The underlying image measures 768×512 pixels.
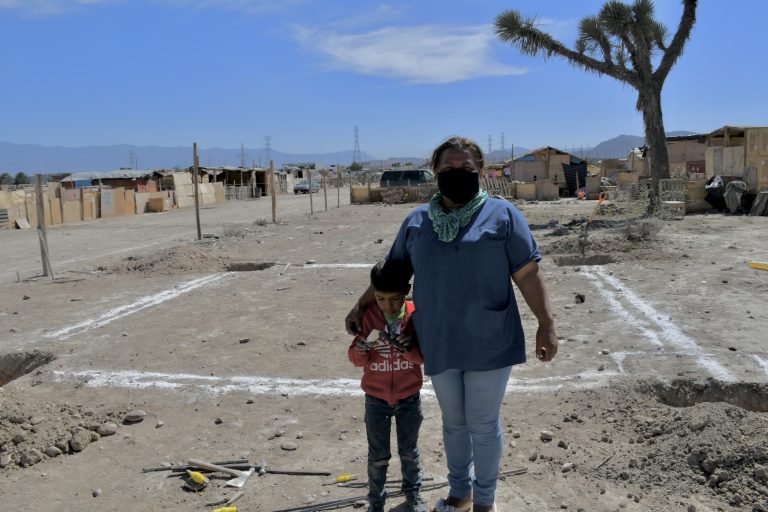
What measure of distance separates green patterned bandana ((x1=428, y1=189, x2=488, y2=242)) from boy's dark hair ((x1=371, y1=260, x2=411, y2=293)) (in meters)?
0.28

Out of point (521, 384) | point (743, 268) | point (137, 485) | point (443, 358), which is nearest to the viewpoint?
point (443, 358)

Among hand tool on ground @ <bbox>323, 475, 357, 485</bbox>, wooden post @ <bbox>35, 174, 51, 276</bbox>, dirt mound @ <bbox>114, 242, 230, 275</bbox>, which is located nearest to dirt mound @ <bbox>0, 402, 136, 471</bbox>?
hand tool on ground @ <bbox>323, 475, 357, 485</bbox>

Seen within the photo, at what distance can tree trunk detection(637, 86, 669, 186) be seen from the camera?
18.9 meters

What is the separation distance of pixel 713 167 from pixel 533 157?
45.3ft

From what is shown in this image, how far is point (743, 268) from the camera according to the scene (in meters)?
9.24

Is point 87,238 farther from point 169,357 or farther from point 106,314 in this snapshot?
point 169,357

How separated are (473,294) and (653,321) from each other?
15.1ft

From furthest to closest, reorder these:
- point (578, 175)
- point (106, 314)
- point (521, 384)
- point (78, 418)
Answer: point (578, 175) < point (106, 314) < point (521, 384) < point (78, 418)

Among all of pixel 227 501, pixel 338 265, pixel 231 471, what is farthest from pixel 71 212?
pixel 227 501

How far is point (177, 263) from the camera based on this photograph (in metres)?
11.3

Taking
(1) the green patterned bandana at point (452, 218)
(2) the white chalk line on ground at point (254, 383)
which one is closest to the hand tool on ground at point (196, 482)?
(2) the white chalk line on ground at point (254, 383)

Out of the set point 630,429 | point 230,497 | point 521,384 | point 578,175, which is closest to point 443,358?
point 230,497

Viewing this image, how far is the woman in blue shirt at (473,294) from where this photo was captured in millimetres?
2621

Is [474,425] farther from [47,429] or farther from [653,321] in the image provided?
[653,321]
